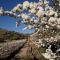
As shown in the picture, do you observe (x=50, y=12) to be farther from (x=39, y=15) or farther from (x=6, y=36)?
(x=6, y=36)

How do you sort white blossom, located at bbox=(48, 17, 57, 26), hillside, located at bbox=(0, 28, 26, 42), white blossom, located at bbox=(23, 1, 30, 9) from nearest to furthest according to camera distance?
white blossom, located at bbox=(23, 1, 30, 9)
white blossom, located at bbox=(48, 17, 57, 26)
hillside, located at bbox=(0, 28, 26, 42)

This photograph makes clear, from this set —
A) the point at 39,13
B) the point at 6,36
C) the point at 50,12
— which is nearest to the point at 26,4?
the point at 39,13

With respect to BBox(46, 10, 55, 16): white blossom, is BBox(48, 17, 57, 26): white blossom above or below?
below

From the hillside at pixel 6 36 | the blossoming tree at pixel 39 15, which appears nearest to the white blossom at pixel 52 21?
the blossoming tree at pixel 39 15

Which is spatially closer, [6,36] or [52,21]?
[52,21]

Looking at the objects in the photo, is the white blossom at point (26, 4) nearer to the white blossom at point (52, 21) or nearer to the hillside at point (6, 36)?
the white blossom at point (52, 21)

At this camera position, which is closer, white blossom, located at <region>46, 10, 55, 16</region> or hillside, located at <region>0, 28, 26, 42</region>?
white blossom, located at <region>46, 10, 55, 16</region>

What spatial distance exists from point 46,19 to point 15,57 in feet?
31.1

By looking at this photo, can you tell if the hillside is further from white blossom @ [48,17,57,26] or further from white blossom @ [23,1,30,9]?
white blossom @ [23,1,30,9]

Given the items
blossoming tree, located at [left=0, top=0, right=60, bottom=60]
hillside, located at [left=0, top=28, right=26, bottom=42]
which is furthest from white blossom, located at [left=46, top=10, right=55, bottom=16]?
hillside, located at [left=0, top=28, right=26, bottom=42]

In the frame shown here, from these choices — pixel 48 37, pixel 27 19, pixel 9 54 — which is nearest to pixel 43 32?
pixel 48 37

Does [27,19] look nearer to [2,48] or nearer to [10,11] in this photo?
[10,11]

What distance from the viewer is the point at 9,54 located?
1362cm

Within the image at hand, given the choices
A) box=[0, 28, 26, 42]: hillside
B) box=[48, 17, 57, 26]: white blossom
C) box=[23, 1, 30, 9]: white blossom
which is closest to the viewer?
box=[23, 1, 30, 9]: white blossom
